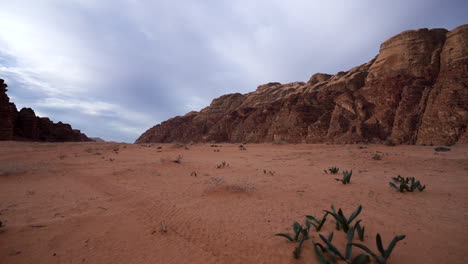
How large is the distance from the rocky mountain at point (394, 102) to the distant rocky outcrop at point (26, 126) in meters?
35.9

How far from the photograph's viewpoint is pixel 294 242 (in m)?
2.24

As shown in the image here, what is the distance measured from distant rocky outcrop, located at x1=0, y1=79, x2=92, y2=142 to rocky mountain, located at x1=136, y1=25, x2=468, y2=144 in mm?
35949

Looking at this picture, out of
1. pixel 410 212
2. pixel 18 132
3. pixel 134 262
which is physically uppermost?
pixel 18 132

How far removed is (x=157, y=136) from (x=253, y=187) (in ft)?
178

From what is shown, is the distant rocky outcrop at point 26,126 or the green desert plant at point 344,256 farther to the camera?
the distant rocky outcrop at point 26,126

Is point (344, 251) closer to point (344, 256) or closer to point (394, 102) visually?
point (344, 256)

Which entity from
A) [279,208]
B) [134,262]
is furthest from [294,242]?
[134,262]

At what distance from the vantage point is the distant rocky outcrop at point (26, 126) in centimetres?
2755

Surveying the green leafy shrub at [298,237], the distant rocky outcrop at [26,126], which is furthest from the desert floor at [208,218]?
the distant rocky outcrop at [26,126]

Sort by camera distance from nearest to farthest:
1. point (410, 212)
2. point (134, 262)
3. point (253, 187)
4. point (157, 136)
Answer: point (134, 262), point (410, 212), point (253, 187), point (157, 136)

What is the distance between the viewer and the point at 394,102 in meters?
24.0

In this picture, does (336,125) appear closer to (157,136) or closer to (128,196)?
(128,196)

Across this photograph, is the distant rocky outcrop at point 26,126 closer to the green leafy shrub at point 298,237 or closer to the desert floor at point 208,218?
the desert floor at point 208,218

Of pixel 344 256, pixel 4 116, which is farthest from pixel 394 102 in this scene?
pixel 4 116
